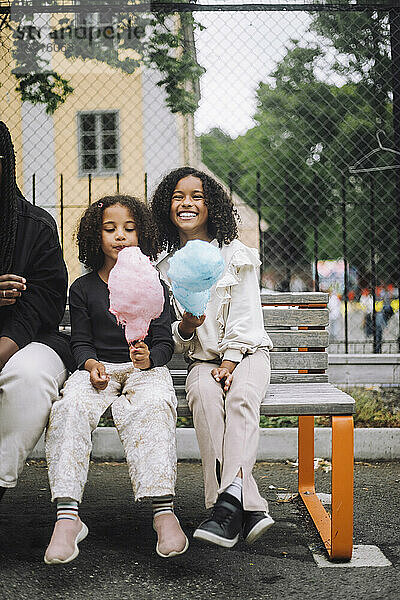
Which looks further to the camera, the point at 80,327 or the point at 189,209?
the point at 189,209

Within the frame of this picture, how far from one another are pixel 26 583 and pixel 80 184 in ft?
20.9

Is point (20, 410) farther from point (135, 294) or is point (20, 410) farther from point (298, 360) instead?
point (298, 360)

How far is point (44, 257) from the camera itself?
123 inches

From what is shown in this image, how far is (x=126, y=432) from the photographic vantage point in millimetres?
2770

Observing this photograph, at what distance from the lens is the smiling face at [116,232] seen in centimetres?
321

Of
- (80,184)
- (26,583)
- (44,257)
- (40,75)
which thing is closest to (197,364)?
(44,257)

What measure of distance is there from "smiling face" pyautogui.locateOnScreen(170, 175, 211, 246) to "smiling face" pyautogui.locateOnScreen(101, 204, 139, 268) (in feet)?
0.70

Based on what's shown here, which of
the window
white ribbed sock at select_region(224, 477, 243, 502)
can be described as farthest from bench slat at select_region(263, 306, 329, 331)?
the window

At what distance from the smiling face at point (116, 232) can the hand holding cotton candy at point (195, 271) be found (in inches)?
18.0

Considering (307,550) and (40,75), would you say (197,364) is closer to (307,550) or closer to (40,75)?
(307,550)

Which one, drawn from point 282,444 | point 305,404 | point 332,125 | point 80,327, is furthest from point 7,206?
point 332,125

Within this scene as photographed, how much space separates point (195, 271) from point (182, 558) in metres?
1.12

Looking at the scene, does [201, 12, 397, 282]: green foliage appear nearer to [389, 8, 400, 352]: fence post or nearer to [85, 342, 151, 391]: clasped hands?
[389, 8, 400, 352]: fence post

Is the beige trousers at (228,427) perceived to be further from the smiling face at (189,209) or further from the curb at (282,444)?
the curb at (282,444)
